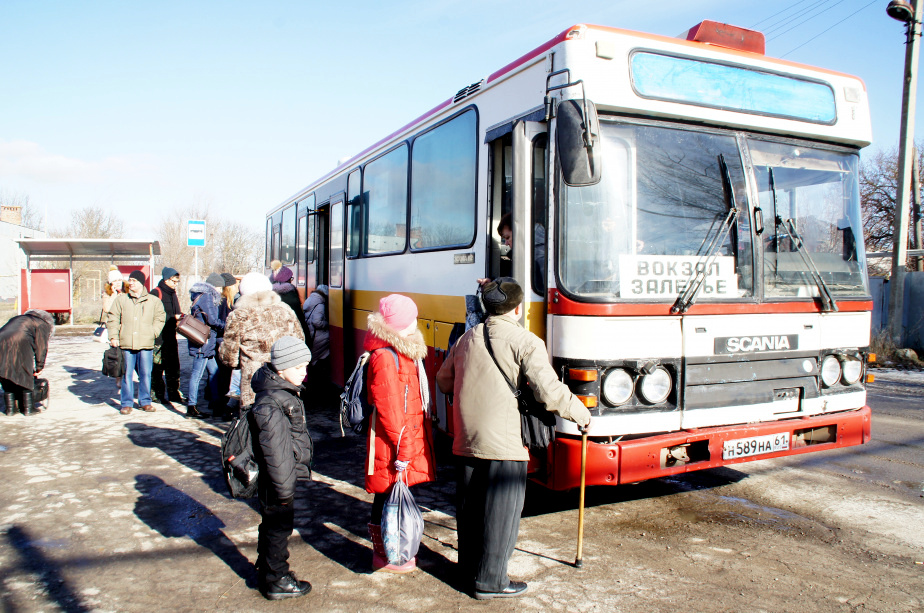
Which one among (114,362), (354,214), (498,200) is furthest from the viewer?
(114,362)

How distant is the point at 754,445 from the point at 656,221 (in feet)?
5.26

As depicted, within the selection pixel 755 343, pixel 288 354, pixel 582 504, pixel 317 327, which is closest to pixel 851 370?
pixel 755 343

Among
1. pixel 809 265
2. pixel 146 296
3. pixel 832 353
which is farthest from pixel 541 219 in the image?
pixel 146 296

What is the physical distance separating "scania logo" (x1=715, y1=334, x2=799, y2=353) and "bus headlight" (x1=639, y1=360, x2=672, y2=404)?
42 centimetres

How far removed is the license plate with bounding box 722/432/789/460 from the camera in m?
4.17

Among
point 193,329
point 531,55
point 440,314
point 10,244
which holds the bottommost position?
point 193,329

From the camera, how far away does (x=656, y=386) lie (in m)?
4.06

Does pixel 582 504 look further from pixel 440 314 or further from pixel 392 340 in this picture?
pixel 440 314

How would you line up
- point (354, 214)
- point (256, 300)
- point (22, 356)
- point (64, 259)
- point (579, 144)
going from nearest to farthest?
point (579, 144)
point (256, 300)
point (22, 356)
point (354, 214)
point (64, 259)

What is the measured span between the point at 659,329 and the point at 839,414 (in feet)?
5.57

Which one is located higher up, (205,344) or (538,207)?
(538,207)

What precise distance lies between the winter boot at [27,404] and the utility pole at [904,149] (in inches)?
588

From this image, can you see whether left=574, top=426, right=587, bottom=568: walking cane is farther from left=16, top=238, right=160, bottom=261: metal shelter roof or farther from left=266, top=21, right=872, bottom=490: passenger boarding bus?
left=16, top=238, right=160, bottom=261: metal shelter roof

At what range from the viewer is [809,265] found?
458 centimetres
